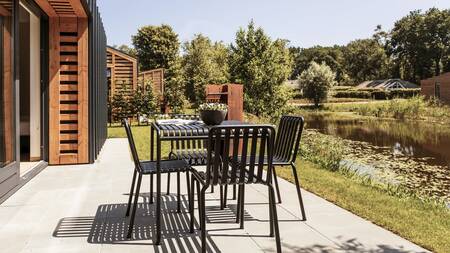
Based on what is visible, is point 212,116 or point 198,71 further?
point 198,71

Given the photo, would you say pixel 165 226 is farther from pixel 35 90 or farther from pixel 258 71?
pixel 258 71

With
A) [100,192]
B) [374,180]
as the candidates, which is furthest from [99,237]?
[374,180]

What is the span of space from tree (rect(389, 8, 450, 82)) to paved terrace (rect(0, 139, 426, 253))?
5117cm

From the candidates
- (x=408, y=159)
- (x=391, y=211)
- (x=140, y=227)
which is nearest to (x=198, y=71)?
(x=408, y=159)

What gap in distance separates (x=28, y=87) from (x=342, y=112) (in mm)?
27883

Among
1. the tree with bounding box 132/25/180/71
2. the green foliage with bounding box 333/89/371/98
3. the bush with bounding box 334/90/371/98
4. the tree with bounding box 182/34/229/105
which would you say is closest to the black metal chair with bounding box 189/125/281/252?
the tree with bounding box 182/34/229/105

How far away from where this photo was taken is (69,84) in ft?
21.2

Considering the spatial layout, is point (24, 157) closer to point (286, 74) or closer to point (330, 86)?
point (286, 74)

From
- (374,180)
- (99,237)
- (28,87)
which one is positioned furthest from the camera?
(374,180)

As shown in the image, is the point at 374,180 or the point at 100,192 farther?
the point at 374,180

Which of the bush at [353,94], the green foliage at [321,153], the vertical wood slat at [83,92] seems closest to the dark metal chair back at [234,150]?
the vertical wood slat at [83,92]

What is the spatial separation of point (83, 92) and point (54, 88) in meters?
0.42

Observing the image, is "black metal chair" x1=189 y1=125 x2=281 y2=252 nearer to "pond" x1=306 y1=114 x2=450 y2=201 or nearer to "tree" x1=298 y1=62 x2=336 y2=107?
"pond" x1=306 y1=114 x2=450 y2=201

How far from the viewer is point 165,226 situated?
3295 millimetres
